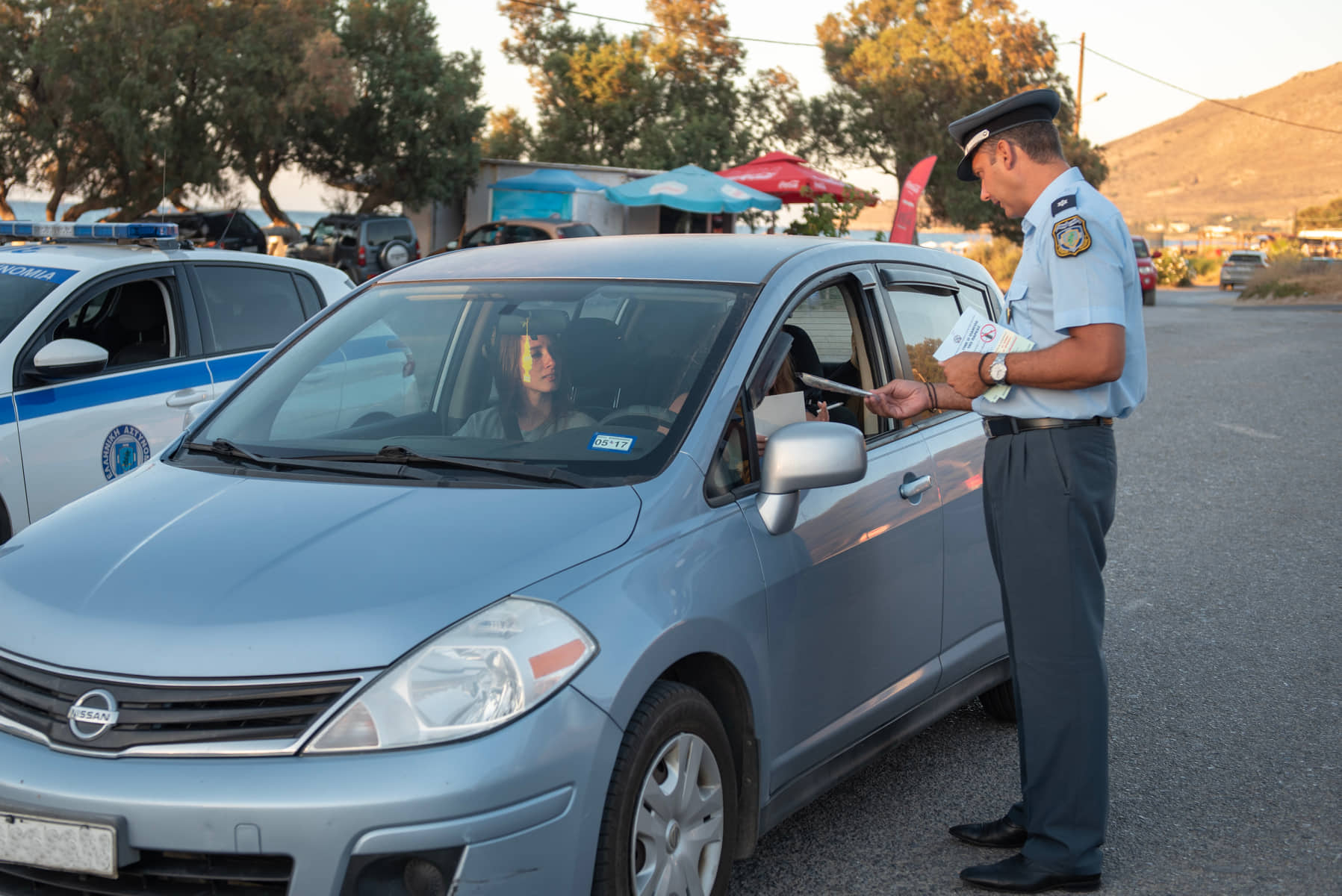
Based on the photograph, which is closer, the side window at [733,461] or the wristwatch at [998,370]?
the side window at [733,461]

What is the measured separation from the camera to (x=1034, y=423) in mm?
3293

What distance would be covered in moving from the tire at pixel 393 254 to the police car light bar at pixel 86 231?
18.8 m

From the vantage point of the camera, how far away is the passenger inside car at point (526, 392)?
3.27 metres

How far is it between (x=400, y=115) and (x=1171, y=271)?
32.7 meters

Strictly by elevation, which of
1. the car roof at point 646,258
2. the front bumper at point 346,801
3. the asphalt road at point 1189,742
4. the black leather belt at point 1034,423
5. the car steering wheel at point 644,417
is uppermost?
the car roof at point 646,258

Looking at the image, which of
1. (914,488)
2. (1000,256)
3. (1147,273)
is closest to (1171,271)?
(1000,256)

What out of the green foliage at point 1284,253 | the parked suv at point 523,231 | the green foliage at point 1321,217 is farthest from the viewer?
the green foliage at point 1321,217

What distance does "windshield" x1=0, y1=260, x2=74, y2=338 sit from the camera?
18.3 ft

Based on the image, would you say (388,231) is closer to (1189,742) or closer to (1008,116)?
(1189,742)

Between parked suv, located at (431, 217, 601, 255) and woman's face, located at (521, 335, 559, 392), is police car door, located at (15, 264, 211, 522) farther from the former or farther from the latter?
parked suv, located at (431, 217, 601, 255)

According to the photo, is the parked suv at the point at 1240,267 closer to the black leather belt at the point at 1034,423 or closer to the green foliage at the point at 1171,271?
the green foliage at the point at 1171,271

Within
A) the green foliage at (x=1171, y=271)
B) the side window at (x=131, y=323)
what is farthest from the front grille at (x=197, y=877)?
the green foliage at (x=1171, y=271)

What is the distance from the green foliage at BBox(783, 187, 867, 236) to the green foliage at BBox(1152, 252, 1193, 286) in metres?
36.7

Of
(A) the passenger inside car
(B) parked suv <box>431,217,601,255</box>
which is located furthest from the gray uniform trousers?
Answer: (B) parked suv <box>431,217,601,255</box>
